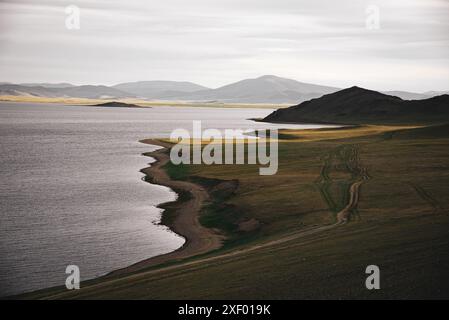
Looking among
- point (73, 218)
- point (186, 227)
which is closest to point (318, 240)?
point (186, 227)

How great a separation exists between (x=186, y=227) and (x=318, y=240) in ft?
50.4

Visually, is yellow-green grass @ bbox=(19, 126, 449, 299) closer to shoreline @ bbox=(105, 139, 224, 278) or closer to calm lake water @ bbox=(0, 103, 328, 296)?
shoreline @ bbox=(105, 139, 224, 278)

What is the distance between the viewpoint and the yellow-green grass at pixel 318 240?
2553 centimetres

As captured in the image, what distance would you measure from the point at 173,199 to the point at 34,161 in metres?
41.2

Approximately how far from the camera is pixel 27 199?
57625 mm

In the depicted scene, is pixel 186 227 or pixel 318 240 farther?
pixel 186 227

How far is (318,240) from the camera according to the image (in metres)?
34.5

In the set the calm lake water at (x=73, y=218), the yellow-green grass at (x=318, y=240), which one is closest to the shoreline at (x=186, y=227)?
the calm lake water at (x=73, y=218)

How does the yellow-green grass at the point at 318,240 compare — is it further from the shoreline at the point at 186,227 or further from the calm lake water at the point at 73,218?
the calm lake water at the point at 73,218

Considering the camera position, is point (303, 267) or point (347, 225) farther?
point (347, 225)

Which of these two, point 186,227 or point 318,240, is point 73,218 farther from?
point 318,240

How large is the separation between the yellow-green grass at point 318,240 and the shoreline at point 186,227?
3.92 feet
